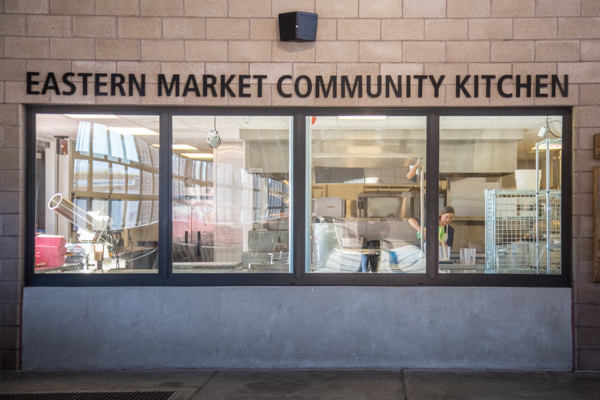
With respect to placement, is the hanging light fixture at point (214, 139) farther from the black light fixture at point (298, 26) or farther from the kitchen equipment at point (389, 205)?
the kitchen equipment at point (389, 205)

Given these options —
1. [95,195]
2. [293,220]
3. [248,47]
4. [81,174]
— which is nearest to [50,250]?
[95,195]

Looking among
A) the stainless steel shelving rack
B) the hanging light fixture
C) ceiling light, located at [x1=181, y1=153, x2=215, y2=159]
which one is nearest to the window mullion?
the stainless steel shelving rack

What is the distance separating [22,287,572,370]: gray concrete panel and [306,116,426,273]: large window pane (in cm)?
45

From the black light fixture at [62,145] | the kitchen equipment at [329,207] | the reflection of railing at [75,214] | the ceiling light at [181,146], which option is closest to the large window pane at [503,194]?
the kitchen equipment at [329,207]

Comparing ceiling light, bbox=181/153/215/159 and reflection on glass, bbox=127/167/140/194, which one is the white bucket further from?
reflection on glass, bbox=127/167/140/194

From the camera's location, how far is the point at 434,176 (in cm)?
634

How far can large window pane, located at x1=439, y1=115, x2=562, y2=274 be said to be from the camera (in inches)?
250

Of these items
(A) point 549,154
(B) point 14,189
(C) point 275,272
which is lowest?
(C) point 275,272

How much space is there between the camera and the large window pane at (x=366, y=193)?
21.2 ft

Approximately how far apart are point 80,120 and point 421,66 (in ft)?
12.2

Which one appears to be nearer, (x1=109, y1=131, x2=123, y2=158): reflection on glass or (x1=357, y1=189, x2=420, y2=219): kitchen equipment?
(x1=357, y1=189, x2=420, y2=219): kitchen equipment

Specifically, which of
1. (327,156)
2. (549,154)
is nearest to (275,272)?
(327,156)

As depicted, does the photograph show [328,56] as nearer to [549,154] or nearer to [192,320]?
[549,154]

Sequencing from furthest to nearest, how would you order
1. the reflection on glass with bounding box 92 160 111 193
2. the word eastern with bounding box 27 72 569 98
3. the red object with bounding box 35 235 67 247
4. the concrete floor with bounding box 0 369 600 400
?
the reflection on glass with bounding box 92 160 111 193 < the red object with bounding box 35 235 67 247 < the word eastern with bounding box 27 72 569 98 < the concrete floor with bounding box 0 369 600 400
